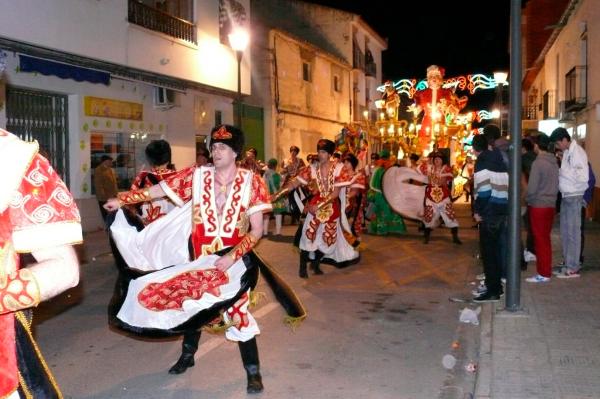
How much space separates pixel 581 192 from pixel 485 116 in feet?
89.3

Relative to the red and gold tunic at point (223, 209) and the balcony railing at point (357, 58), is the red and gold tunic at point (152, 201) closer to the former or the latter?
the red and gold tunic at point (223, 209)

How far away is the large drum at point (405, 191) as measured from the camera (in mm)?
15000

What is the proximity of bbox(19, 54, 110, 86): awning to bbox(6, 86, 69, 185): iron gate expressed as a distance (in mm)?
548

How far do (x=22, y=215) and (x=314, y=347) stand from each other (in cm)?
481

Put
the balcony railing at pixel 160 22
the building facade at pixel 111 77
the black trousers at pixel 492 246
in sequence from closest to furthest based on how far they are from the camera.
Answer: the black trousers at pixel 492 246 < the building facade at pixel 111 77 < the balcony railing at pixel 160 22

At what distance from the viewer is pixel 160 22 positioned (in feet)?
60.6

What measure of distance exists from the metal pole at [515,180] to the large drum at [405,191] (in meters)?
7.31

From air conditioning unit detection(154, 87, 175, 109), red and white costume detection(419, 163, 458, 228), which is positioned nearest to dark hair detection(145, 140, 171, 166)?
red and white costume detection(419, 163, 458, 228)

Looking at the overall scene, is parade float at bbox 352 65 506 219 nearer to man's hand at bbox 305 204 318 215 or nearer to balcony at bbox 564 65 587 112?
balcony at bbox 564 65 587 112

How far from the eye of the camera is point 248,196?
5.18 metres

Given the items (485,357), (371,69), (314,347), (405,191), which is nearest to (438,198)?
(405,191)

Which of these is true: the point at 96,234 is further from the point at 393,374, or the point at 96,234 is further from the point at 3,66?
the point at 3,66

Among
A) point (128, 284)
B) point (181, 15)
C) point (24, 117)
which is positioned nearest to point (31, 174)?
point (128, 284)

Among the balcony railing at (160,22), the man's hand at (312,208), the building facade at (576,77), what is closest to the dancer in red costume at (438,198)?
the man's hand at (312,208)
